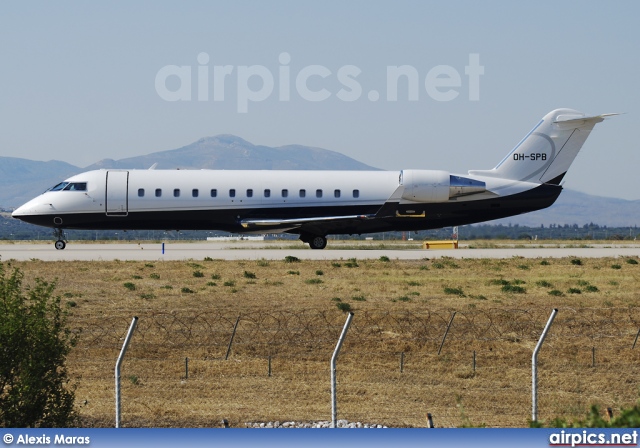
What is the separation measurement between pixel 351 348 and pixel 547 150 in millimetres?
30627

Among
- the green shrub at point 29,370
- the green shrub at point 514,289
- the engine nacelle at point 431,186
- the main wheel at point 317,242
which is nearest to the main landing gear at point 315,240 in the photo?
the main wheel at point 317,242

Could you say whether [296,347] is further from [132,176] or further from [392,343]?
[132,176]

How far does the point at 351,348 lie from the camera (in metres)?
23.8

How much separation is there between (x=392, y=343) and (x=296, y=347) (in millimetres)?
2452

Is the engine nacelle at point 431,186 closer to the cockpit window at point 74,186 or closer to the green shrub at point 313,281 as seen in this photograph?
the green shrub at point 313,281

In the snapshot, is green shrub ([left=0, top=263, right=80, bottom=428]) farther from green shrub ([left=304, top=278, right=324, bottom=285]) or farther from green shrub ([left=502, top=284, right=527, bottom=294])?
green shrub ([left=502, top=284, right=527, bottom=294])

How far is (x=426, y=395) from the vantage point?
19.9 meters

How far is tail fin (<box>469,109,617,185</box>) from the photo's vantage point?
169ft

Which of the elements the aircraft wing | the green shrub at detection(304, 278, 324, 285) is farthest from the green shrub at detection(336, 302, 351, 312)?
the aircraft wing

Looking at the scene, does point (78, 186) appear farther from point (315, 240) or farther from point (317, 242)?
point (317, 242)

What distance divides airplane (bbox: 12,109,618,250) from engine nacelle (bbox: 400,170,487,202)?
2.0 inches

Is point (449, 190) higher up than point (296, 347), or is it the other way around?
point (449, 190)

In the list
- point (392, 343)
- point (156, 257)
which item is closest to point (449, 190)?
point (156, 257)

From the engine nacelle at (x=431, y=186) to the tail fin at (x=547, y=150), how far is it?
83.6 inches
